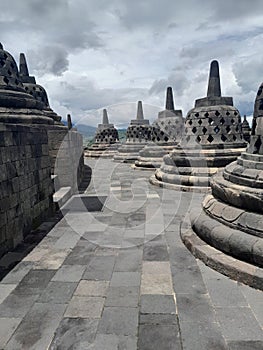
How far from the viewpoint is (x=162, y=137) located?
1348 centimetres

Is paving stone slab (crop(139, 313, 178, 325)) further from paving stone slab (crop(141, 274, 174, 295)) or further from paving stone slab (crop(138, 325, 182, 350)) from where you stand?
paving stone slab (crop(141, 274, 174, 295))

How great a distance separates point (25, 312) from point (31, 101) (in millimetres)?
5395

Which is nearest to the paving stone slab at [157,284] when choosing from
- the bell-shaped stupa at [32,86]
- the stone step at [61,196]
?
the stone step at [61,196]

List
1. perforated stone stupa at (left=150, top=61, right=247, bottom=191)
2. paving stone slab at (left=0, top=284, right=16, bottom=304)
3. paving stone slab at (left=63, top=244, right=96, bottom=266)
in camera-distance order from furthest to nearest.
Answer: perforated stone stupa at (left=150, top=61, right=247, bottom=191)
paving stone slab at (left=63, top=244, right=96, bottom=266)
paving stone slab at (left=0, top=284, right=16, bottom=304)

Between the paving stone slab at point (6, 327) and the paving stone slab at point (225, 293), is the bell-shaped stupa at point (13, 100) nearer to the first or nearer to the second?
the paving stone slab at point (6, 327)

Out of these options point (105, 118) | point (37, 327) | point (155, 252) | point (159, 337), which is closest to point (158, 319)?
point (159, 337)

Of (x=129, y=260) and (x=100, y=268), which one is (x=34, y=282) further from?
(x=129, y=260)

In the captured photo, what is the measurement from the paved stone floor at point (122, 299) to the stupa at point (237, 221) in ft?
0.54

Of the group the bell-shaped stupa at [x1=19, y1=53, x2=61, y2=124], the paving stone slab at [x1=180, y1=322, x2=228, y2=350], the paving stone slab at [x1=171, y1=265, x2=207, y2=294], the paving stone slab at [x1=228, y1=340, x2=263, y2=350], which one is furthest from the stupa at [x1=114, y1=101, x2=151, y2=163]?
the paving stone slab at [x1=228, y1=340, x2=263, y2=350]

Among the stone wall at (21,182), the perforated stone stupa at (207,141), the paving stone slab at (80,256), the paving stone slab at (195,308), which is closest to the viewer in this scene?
the paving stone slab at (195,308)

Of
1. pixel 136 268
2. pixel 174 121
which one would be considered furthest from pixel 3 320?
pixel 174 121

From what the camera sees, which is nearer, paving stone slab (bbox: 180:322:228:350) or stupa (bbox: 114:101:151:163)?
paving stone slab (bbox: 180:322:228:350)

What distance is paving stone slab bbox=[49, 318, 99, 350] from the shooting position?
218 centimetres

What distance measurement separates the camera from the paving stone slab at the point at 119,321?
90.9 inches
